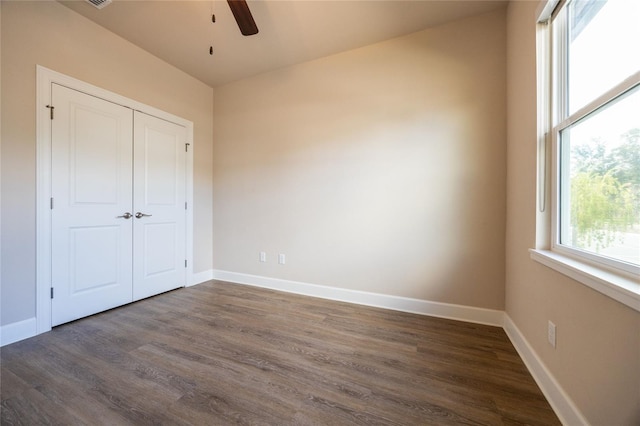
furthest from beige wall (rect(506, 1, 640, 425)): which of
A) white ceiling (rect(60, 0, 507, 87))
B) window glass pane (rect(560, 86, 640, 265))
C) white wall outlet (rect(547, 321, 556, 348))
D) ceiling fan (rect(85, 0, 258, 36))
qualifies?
ceiling fan (rect(85, 0, 258, 36))

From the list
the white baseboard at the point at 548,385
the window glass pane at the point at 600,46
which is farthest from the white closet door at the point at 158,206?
the window glass pane at the point at 600,46

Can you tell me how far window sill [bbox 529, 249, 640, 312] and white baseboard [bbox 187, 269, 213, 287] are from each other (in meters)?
3.74

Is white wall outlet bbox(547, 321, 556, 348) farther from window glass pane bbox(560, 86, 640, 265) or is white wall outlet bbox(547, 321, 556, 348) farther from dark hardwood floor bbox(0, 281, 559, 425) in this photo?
window glass pane bbox(560, 86, 640, 265)

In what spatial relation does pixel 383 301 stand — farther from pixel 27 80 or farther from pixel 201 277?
pixel 27 80

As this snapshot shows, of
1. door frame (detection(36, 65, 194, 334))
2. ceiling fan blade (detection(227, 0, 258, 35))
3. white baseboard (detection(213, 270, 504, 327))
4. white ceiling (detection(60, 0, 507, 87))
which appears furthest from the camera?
white baseboard (detection(213, 270, 504, 327))

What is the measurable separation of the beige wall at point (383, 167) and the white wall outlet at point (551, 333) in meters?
0.90

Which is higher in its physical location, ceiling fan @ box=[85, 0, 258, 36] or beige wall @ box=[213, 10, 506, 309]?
ceiling fan @ box=[85, 0, 258, 36]

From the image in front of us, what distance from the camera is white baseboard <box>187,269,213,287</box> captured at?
11.0 feet

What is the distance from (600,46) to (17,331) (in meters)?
4.22

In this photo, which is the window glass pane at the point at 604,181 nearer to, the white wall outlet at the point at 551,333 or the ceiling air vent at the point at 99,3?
the white wall outlet at the point at 551,333

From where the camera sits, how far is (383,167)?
259cm

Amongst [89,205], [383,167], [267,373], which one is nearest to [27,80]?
[89,205]

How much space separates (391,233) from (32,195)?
10.7ft

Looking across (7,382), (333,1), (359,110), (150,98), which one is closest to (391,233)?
(359,110)
